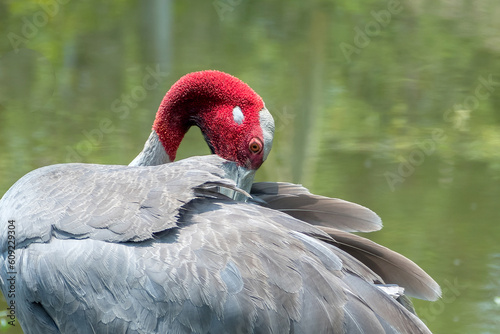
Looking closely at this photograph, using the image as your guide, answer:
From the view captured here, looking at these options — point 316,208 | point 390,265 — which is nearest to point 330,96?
point 316,208

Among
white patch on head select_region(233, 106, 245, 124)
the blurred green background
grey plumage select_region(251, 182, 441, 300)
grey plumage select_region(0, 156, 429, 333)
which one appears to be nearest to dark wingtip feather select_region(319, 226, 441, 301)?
grey plumage select_region(251, 182, 441, 300)

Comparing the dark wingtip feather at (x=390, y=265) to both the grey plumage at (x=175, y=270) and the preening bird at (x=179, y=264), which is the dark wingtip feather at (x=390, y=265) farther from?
the grey plumage at (x=175, y=270)

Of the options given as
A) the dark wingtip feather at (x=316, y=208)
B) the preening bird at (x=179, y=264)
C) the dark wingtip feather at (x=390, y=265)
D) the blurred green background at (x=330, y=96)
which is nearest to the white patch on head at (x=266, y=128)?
the dark wingtip feather at (x=316, y=208)

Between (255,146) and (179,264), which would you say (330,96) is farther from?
(179,264)

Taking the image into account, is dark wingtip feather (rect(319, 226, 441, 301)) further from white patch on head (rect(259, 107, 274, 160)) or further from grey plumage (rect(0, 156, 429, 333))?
white patch on head (rect(259, 107, 274, 160))

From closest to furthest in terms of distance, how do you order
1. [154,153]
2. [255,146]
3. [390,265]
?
[390,265]
[255,146]
[154,153]

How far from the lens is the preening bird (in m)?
2.77

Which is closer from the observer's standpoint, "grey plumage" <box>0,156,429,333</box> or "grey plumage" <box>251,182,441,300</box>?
"grey plumage" <box>0,156,429,333</box>

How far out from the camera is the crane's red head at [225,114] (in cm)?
347

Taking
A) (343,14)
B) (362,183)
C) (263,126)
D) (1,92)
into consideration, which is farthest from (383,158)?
(343,14)

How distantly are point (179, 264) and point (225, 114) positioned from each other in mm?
946

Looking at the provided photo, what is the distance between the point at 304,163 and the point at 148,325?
170 inches

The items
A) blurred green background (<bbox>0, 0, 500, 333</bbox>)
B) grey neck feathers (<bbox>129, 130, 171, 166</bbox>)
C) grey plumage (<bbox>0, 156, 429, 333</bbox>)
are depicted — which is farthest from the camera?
blurred green background (<bbox>0, 0, 500, 333</bbox>)

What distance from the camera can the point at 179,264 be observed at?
278 cm
